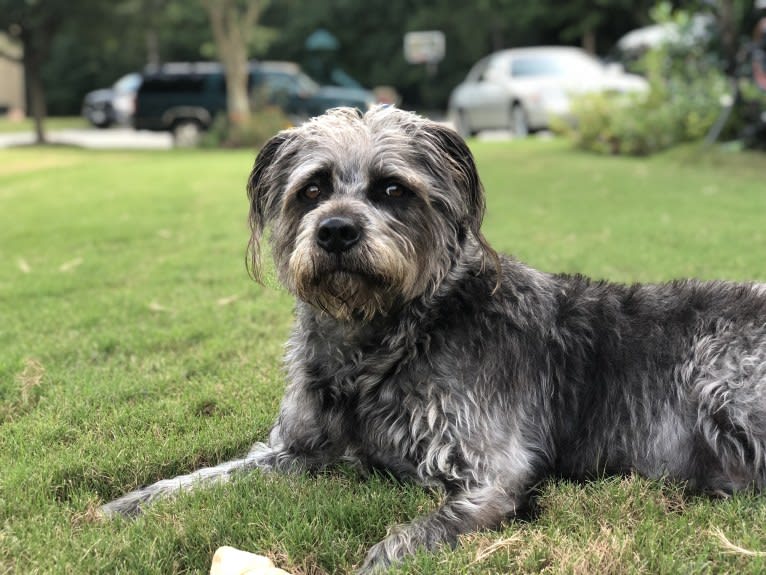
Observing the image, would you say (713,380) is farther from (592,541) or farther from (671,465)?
A: (592,541)

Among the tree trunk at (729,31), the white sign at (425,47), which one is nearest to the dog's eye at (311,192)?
the tree trunk at (729,31)

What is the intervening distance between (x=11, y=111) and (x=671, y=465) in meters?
55.5

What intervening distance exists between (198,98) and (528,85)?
551 inches

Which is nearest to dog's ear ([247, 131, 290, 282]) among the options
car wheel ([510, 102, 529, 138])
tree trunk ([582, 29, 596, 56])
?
car wheel ([510, 102, 529, 138])

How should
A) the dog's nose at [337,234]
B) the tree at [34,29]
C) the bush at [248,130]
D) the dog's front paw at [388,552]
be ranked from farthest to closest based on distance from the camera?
the tree at [34,29] → the bush at [248,130] → the dog's nose at [337,234] → the dog's front paw at [388,552]

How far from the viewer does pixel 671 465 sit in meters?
3.65

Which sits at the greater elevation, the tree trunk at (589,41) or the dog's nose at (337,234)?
the tree trunk at (589,41)

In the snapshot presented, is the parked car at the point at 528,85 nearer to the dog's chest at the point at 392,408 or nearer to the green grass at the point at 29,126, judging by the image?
the dog's chest at the point at 392,408

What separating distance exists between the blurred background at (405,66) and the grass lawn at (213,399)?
5152 mm

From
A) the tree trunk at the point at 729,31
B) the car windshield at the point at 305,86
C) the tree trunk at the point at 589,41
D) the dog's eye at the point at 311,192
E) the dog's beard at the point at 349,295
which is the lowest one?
the dog's beard at the point at 349,295

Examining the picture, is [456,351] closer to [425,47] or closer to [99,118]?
[425,47]

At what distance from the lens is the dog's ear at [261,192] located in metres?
3.97

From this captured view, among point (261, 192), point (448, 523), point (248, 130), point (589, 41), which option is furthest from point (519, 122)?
point (589, 41)

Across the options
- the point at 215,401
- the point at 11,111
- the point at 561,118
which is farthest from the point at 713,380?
the point at 11,111
